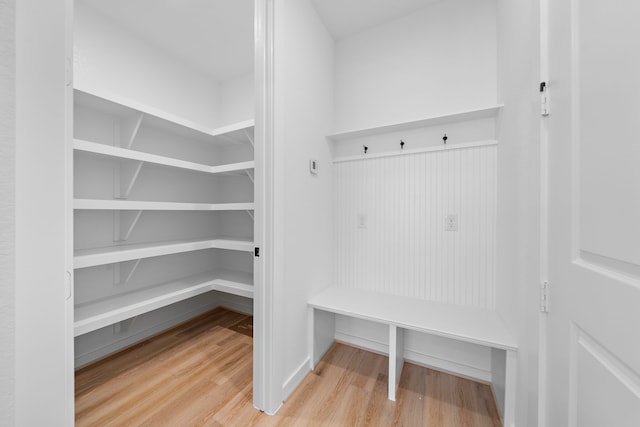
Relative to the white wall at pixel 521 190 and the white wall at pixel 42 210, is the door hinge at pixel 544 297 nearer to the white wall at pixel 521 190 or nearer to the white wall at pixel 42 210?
the white wall at pixel 521 190

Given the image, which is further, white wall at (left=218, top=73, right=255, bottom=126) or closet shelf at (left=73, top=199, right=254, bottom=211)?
white wall at (left=218, top=73, right=255, bottom=126)

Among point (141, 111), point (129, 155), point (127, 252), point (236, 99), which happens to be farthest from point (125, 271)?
point (236, 99)

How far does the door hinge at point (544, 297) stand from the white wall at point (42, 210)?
65.0 inches

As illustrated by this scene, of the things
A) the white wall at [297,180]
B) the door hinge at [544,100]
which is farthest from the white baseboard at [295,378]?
the door hinge at [544,100]

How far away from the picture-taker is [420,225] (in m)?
1.78

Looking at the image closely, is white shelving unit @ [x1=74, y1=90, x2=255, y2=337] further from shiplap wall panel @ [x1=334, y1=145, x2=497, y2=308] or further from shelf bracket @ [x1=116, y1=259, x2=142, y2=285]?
shiplap wall panel @ [x1=334, y1=145, x2=497, y2=308]

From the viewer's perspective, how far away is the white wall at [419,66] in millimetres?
1644

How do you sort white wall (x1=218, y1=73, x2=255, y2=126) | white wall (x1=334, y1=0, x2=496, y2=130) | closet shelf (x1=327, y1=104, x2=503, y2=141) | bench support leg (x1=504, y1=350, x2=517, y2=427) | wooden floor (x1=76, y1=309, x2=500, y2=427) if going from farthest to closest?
white wall (x1=218, y1=73, x2=255, y2=126) < white wall (x1=334, y1=0, x2=496, y2=130) < closet shelf (x1=327, y1=104, x2=503, y2=141) < wooden floor (x1=76, y1=309, x2=500, y2=427) < bench support leg (x1=504, y1=350, x2=517, y2=427)

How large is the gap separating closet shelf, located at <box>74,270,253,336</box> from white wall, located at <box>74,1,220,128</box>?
1.42 meters

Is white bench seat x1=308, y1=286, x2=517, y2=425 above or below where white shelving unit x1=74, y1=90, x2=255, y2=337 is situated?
below

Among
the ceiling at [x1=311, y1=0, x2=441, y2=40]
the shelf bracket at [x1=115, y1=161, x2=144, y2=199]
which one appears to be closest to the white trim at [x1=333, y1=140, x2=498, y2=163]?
the ceiling at [x1=311, y1=0, x2=441, y2=40]

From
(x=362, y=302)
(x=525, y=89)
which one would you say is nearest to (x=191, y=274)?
(x=362, y=302)

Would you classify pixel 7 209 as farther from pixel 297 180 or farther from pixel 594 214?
pixel 594 214

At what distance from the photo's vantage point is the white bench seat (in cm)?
122
